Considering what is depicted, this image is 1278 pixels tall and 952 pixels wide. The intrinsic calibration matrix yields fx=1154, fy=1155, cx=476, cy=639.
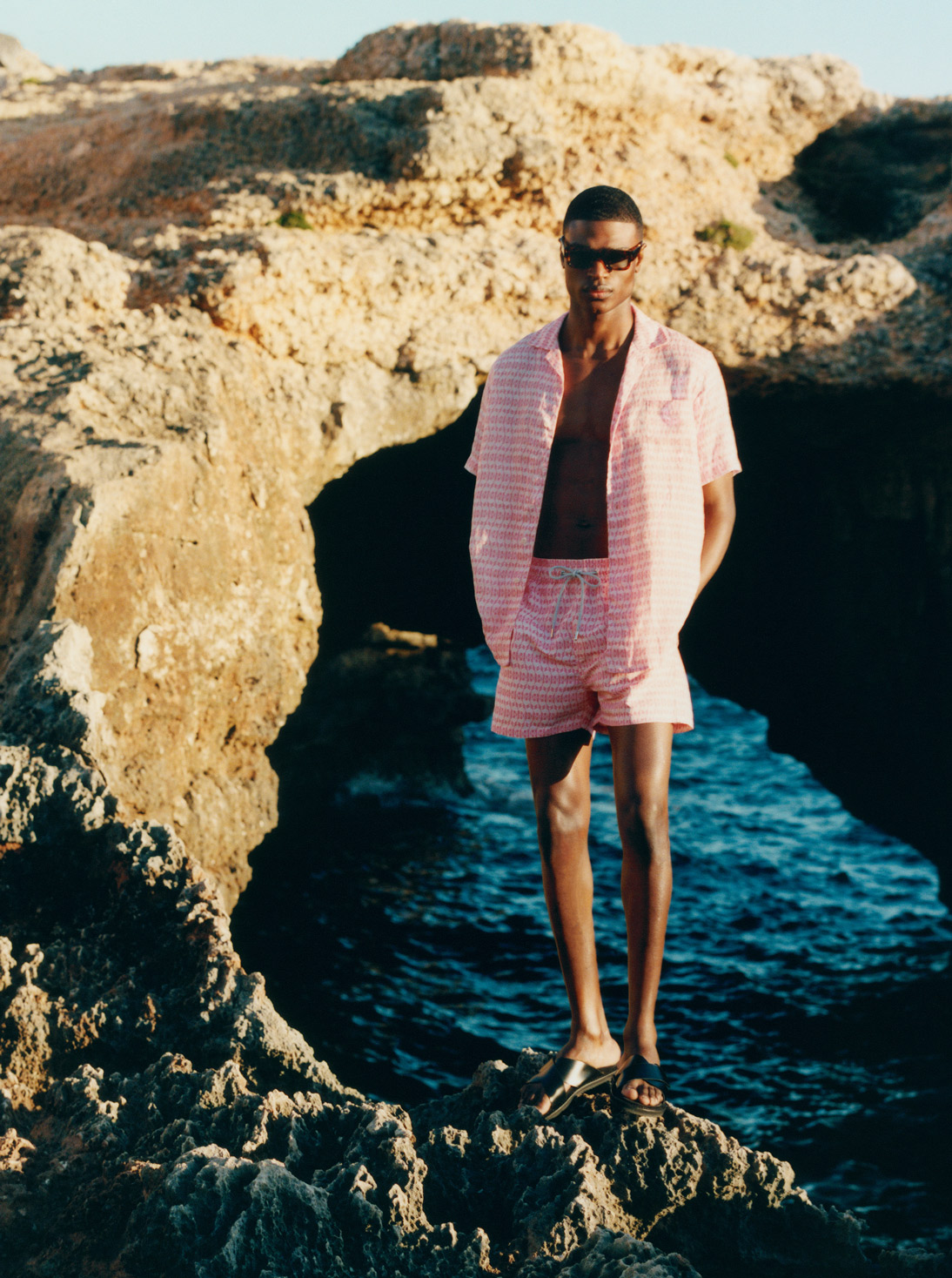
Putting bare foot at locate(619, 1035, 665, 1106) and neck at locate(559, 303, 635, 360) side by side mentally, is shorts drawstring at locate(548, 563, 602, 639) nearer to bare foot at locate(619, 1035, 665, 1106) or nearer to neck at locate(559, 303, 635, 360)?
neck at locate(559, 303, 635, 360)

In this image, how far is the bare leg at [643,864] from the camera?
324 centimetres

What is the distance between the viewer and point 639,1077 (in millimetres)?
3195

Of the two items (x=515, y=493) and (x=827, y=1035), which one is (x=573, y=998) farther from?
(x=827, y=1035)

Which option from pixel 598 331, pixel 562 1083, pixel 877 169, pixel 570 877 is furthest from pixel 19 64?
pixel 562 1083

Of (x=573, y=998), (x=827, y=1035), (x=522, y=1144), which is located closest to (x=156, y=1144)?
(x=522, y=1144)

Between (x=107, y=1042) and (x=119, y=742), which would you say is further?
(x=119, y=742)

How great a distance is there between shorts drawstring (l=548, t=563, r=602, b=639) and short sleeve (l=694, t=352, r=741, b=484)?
44 cm

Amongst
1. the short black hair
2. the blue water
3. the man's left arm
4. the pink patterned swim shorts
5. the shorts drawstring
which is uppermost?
the short black hair

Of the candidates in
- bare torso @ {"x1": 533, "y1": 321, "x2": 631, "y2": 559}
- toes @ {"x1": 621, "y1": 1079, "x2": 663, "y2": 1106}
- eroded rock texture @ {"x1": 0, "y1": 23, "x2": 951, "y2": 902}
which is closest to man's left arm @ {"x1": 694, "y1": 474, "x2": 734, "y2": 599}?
bare torso @ {"x1": 533, "y1": 321, "x2": 631, "y2": 559}

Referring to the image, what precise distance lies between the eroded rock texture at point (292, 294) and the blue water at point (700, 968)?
2029 mm

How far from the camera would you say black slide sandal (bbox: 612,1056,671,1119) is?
10.3 feet

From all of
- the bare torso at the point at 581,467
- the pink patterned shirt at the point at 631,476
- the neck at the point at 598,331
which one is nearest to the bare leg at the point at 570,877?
the pink patterned shirt at the point at 631,476

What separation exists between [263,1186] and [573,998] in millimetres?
1087

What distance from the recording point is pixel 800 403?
7.26 meters
